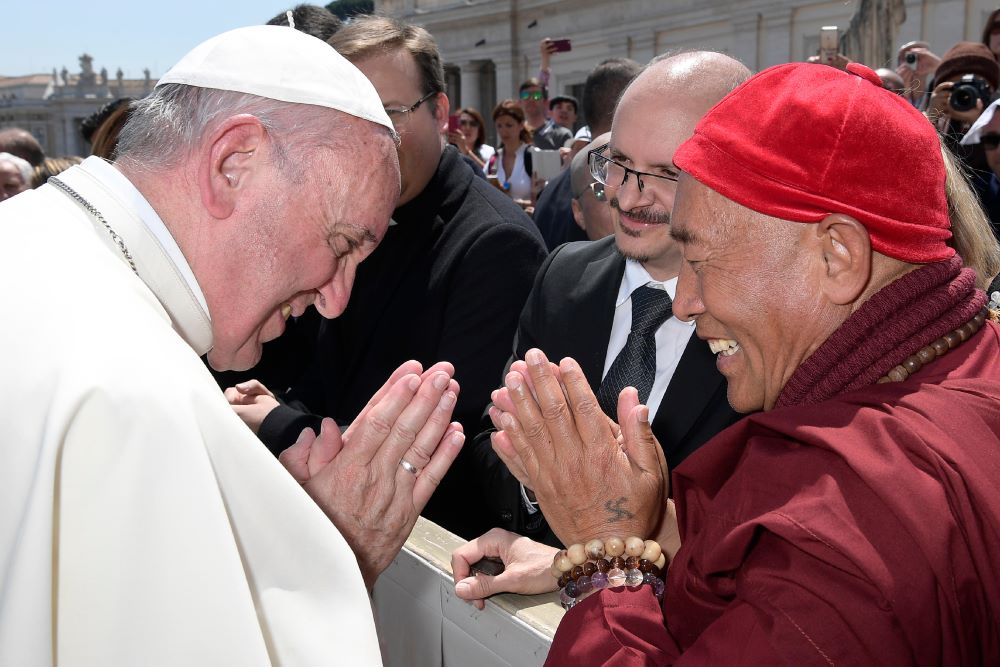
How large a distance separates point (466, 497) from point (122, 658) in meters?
1.71

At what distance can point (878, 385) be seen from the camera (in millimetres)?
1442

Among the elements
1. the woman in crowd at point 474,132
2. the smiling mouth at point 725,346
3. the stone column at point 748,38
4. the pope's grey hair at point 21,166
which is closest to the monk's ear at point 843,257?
the smiling mouth at point 725,346

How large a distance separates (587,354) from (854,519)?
4.39ft

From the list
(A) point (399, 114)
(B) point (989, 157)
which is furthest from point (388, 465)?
(B) point (989, 157)

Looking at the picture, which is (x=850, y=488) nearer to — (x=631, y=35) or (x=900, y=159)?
(x=900, y=159)

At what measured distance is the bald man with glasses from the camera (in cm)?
245

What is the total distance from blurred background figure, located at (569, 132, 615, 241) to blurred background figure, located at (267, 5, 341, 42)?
1.35 metres

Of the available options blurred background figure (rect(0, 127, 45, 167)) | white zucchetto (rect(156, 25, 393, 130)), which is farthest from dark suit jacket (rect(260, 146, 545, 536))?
blurred background figure (rect(0, 127, 45, 167))

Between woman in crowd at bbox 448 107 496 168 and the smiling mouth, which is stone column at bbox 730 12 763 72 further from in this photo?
the smiling mouth

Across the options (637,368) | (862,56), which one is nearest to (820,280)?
(637,368)

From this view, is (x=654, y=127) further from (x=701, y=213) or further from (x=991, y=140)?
(x=991, y=140)

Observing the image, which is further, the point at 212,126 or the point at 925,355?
the point at 212,126

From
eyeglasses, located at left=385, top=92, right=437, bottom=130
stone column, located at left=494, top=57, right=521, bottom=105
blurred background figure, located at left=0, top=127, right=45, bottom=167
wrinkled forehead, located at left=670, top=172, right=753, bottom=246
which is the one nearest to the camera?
wrinkled forehead, located at left=670, top=172, right=753, bottom=246

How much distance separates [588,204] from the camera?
4.36 m
